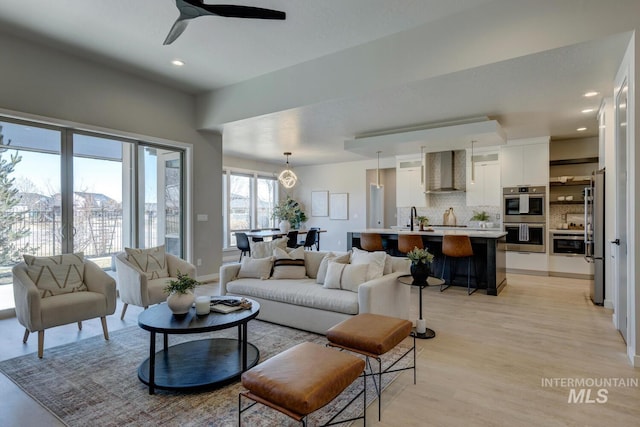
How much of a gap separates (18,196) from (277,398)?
4.58 m

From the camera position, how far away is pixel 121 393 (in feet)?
7.73

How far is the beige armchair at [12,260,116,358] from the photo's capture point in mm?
2963

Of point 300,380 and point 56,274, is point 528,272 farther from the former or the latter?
point 56,274

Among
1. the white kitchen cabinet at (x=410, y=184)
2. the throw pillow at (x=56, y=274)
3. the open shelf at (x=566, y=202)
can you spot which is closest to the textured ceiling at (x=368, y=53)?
the open shelf at (x=566, y=202)

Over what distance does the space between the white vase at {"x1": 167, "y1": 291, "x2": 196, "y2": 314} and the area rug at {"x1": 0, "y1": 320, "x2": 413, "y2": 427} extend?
1.83 feet

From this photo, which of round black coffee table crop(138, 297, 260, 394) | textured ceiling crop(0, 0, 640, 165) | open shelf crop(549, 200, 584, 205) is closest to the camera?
round black coffee table crop(138, 297, 260, 394)

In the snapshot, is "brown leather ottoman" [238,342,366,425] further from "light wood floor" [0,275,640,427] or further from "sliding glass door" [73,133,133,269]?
"sliding glass door" [73,133,133,269]

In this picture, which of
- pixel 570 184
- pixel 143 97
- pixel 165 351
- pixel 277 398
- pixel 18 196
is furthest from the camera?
pixel 570 184

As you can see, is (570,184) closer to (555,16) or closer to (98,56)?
(555,16)

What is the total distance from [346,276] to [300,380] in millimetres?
1909

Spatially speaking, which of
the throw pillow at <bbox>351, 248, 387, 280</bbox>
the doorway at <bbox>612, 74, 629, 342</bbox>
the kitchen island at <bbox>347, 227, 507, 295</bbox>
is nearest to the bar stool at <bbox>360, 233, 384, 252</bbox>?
the kitchen island at <bbox>347, 227, 507, 295</bbox>

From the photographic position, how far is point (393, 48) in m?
4.00

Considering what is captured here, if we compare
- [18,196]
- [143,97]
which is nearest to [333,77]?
[143,97]

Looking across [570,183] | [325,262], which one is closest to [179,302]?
[325,262]
